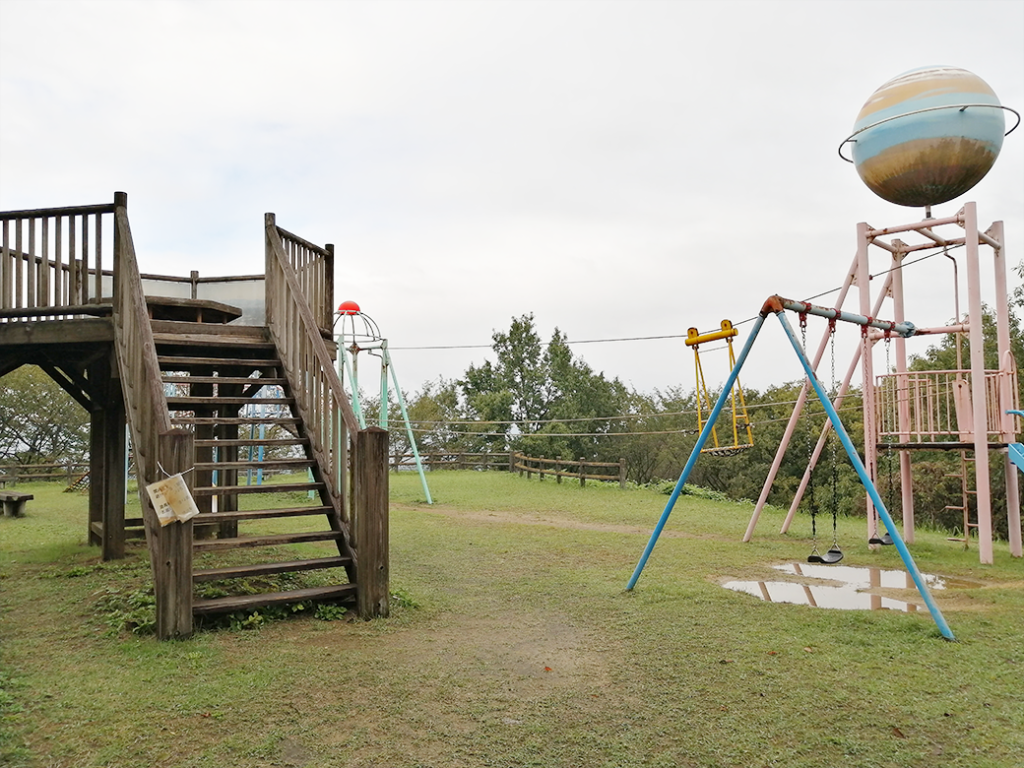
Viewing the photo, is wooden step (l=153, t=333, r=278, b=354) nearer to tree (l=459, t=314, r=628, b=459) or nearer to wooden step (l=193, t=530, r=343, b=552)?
wooden step (l=193, t=530, r=343, b=552)

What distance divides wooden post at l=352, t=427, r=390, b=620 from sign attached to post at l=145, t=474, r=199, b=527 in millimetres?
1187

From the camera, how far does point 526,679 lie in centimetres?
432

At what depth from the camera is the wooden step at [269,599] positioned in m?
5.27

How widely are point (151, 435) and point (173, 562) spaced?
107 cm

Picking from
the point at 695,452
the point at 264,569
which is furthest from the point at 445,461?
the point at 264,569

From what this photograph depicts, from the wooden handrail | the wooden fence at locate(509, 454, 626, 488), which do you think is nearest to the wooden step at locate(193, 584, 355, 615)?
the wooden handrail

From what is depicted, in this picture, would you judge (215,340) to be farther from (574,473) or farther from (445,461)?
(445,461)

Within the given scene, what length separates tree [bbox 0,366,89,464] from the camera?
85.6 ft

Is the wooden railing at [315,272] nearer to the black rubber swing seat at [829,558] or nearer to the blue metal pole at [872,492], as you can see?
the blue metal pole at [872,492]

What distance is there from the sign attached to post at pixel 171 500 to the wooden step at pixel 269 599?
0.69 metres

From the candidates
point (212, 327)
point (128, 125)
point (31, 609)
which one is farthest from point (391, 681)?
point (128, 125)

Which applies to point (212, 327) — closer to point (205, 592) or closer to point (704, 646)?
point (205, 592)

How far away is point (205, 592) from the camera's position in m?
6.06

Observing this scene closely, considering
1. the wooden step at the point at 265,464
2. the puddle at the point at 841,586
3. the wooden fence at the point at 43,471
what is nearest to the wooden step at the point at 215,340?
the wooden step at the point at 265,464
